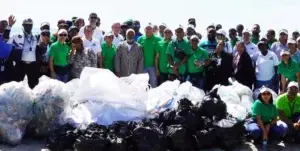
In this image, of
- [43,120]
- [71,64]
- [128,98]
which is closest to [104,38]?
[71,64]

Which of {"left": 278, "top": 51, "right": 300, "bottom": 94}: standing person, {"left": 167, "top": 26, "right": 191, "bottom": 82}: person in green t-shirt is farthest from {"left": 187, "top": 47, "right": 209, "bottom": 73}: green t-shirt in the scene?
{"left": 278, "top": 51, "right": 300, "bottom": 94}: standing person

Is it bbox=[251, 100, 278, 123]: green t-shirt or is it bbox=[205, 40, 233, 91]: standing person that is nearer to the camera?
bbox=[251, 100, 278, 123]: green t-shirt

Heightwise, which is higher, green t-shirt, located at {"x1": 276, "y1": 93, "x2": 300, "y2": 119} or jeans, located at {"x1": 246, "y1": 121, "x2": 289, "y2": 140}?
green t-shirt, located at {"x1": 276, "y1": 93, "x2": 300, "y2": 119}

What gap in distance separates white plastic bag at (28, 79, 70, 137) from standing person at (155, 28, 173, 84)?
2.83 meters

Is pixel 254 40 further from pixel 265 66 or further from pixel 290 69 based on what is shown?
pixel 290 69

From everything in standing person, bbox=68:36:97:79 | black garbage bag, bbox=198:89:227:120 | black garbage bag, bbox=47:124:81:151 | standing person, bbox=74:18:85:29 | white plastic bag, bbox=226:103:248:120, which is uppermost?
standing person, bbox=74:18:85:29

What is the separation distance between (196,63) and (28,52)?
3683 millimetres

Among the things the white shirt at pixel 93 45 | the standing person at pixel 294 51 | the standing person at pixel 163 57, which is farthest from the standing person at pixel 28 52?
the standing person at pixel 294 51

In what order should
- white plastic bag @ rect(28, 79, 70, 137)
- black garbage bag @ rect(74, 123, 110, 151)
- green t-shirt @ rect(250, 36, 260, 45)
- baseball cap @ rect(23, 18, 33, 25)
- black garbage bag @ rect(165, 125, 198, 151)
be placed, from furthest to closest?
1. green t-shirt @ rect(250, 36, 260, 45)
2. baseball cap @ rect(23, 18, 33, 25)
3. white plastic bag @ rect(28, 79, 70, 137)
4. black garbage bag @ rect(165, 125, 198, 151)
5. black garbage bag @ rect(74, 123, 110, 151)

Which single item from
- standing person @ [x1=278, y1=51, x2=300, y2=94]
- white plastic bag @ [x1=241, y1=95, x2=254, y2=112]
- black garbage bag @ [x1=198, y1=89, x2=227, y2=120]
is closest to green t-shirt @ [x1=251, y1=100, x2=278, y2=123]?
black garbage bag @ [x1=198, y1=89, x2=227, y2=120]

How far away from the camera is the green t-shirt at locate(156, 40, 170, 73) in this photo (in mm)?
10602

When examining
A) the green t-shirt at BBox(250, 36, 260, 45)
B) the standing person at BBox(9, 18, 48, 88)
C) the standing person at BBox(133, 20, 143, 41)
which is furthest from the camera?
the standing person at BBox(133, 20, 143, 41)

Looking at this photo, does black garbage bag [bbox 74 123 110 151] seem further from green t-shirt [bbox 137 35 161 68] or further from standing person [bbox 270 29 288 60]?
standing person [bbox 270 29 288 60]

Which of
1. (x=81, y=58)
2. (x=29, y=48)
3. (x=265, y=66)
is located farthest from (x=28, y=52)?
(x=265, y=66)
